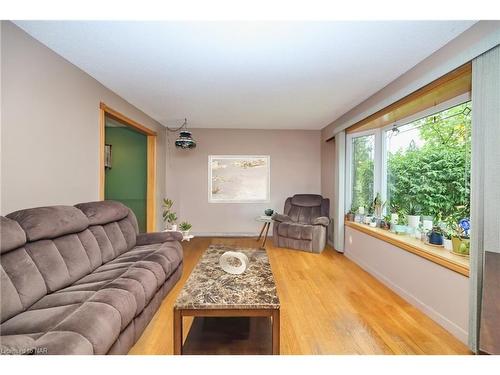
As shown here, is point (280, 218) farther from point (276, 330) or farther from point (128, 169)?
point (128, 169)

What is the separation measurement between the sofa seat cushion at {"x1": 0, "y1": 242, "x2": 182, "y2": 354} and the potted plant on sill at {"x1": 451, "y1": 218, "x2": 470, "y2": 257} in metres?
2.63

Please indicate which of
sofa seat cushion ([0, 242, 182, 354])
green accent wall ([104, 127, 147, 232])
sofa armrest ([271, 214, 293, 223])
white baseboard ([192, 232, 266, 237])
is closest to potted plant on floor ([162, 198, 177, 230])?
green accent wall ([104, 127, 147, 232])

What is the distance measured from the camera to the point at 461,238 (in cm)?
200

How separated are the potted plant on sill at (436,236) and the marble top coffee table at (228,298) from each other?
1.75 meters

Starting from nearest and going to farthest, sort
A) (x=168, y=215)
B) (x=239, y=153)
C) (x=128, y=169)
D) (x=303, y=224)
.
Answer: (x=303, y=224), (x=168, y=215), (x=128, y=169), (x=239, y=153)

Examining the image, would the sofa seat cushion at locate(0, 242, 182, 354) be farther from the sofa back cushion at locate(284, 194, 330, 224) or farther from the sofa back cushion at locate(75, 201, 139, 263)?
the sofa back cushion at locate(284, 194, 330, 224)

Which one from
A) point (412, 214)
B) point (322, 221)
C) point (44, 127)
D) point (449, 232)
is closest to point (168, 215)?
point (44, 127)

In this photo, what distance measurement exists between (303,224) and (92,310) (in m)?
3.54

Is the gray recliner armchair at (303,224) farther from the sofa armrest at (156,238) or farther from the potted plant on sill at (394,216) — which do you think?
the sofa armrest at (156,238)

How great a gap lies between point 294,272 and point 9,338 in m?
2.70

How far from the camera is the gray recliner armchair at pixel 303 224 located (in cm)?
398

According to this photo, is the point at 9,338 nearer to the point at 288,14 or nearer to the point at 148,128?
the point at 288,14

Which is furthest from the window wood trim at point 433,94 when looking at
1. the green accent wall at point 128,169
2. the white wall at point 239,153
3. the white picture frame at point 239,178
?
the green accent wall at point 128,169

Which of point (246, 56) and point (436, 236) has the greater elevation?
point (246, 56)
